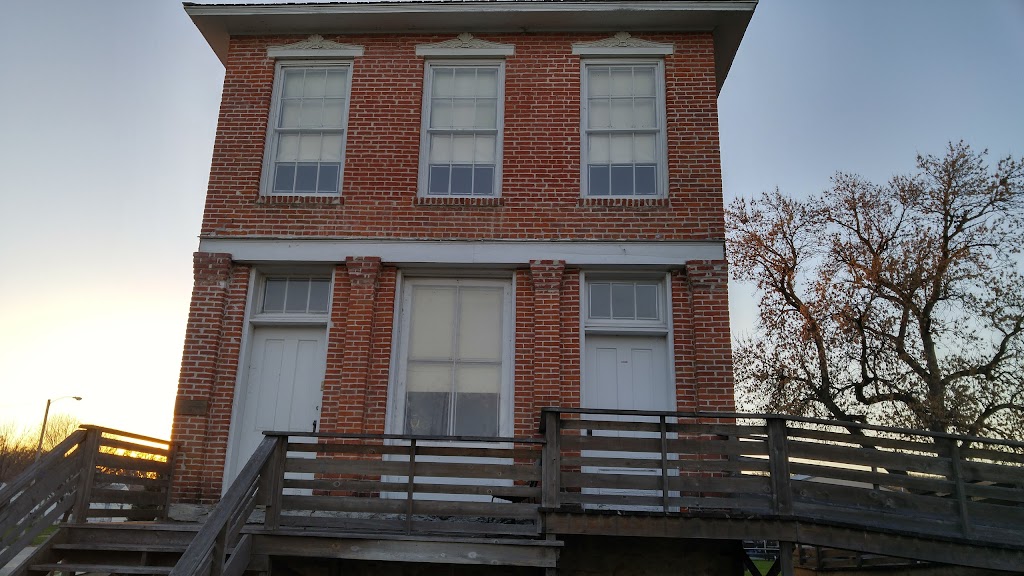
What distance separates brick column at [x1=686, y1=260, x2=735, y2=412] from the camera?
923 cm

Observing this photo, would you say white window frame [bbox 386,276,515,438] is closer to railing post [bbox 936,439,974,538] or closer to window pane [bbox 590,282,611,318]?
window pane [bbox 590,282,611,318]

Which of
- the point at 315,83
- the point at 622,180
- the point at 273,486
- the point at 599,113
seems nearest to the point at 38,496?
the point at 273,486

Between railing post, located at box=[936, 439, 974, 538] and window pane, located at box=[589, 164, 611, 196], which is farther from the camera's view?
window pane, located at box=[589, 164, 611, 196]

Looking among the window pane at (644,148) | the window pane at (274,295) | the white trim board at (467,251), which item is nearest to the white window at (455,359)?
the white trim board at (467,251)

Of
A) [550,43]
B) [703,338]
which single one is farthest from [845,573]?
[550,43]

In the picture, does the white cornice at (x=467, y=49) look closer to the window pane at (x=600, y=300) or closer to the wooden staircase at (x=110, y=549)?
the window pane at (x=600, y=300)

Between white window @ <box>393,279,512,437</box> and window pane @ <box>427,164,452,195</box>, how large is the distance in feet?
4.16

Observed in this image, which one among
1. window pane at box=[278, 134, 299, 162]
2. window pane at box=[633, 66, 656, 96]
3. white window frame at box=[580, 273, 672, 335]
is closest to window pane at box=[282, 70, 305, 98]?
window pane at box=[278, 134, 299, 162]

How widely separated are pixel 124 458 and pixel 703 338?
6.73m

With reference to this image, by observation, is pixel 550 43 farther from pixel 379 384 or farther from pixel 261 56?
pixel 379 384

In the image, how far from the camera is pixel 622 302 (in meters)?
9.92

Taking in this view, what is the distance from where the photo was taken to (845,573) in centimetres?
1523

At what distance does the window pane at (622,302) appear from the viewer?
9.85 meters

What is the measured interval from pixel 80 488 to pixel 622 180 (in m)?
7.33
